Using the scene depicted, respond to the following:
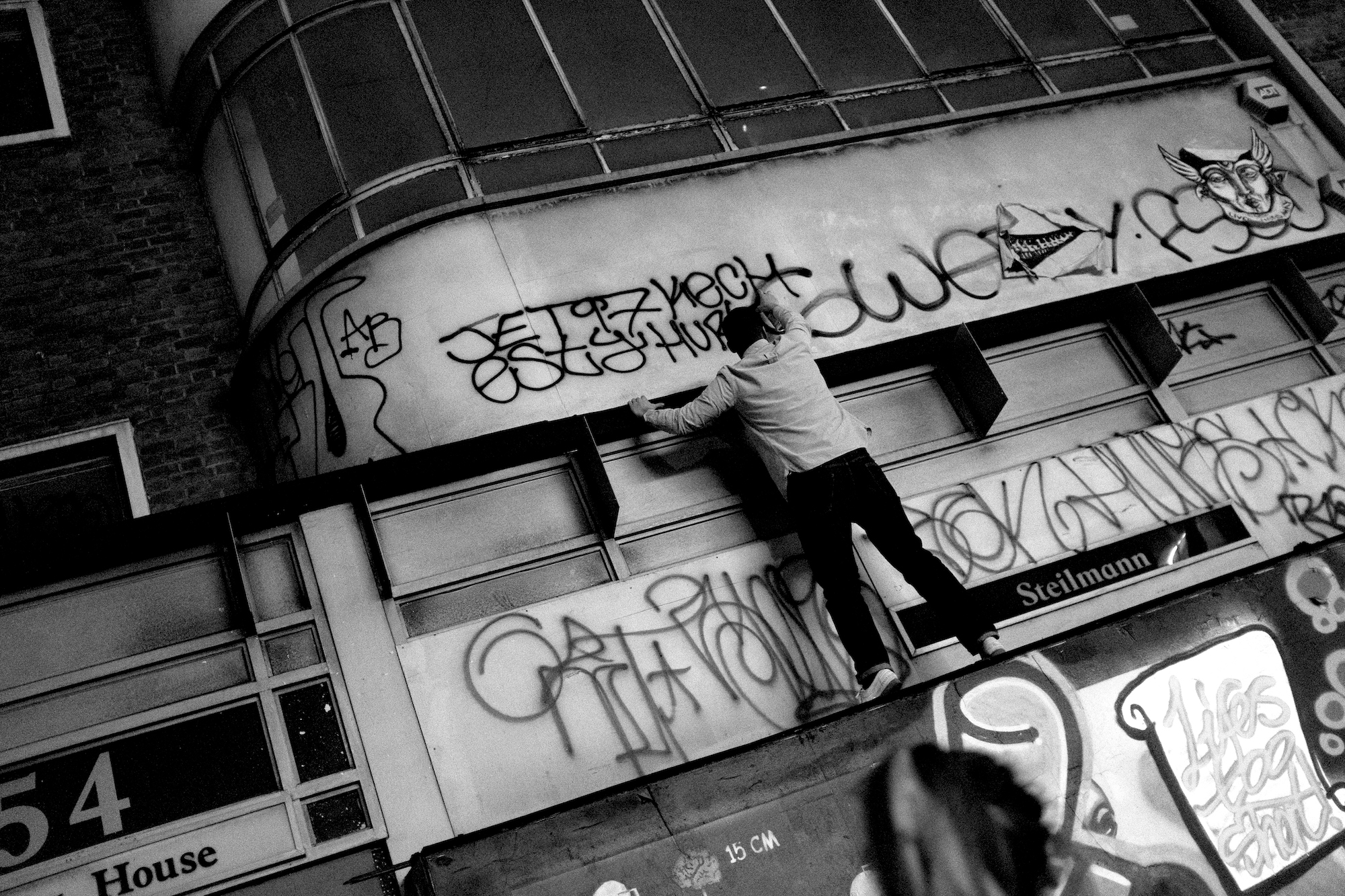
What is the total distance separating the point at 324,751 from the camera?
573 cm

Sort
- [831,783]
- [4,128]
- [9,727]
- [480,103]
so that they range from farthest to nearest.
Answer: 1. [4,128]
2. [480,103]
3. [9,727]
4. [831,783]

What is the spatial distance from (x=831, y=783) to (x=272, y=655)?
3000 millimetres

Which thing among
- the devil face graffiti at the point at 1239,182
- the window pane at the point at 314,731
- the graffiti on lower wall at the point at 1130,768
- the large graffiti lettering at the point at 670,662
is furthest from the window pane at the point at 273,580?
the devil face graffiti at the point at 1239,182

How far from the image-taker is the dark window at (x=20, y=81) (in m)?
8.41

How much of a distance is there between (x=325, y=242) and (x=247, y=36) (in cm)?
181

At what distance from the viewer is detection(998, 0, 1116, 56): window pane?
350 inches

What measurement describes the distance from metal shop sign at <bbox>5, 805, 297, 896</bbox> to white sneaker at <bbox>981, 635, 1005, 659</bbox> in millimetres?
3515

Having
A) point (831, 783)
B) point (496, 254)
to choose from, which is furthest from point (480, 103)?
point (831, 783)

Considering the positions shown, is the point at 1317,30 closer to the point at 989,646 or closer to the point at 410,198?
the point at 989,646

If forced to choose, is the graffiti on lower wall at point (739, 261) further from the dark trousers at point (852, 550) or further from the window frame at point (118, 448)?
the dark trousers at point (852, 550)

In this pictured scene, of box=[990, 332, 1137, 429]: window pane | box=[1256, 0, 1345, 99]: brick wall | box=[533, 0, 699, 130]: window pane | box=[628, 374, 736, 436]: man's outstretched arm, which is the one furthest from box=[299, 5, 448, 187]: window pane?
box=[1256, 0, 1345, 99]: brick wall

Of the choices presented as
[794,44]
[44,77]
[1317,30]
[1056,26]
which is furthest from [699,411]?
[1317,30]

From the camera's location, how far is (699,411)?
626 centimetres

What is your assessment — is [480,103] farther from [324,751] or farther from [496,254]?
[324,751]
